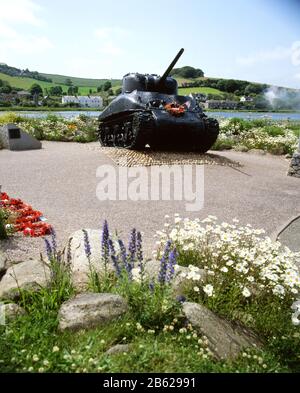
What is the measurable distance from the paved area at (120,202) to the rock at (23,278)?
3.24 feet

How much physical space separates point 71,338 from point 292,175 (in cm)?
1082

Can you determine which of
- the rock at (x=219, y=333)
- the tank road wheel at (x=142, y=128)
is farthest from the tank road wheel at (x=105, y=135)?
the rock at (x=219, y=333)

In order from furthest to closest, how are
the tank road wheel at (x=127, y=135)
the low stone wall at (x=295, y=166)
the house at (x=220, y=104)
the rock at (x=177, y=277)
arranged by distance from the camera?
the house at (x=220, y=104) → the tank road wheel at (x=127, y=135) → the low stone wall at (x=295, y=166) → the rock at (x=177, y=277)

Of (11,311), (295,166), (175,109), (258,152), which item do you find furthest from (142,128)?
(11,311)

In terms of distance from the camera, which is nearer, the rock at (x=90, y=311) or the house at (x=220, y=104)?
the rock at (x=90, y=311)

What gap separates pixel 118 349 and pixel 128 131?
12.5m

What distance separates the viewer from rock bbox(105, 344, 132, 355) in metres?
2.83

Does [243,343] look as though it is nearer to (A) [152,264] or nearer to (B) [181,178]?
(A) [152,264]

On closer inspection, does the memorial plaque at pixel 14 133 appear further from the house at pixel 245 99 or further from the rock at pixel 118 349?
the house at pixel 245 99

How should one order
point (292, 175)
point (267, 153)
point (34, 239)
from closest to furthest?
point (34, 239)
point (292, 175)
point (267, 153)

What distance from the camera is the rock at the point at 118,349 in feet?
9.29

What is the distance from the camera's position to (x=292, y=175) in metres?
12.4

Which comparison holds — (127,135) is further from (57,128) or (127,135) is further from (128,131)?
(57,128)

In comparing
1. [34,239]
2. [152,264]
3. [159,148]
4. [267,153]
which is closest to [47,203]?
[34,239]
